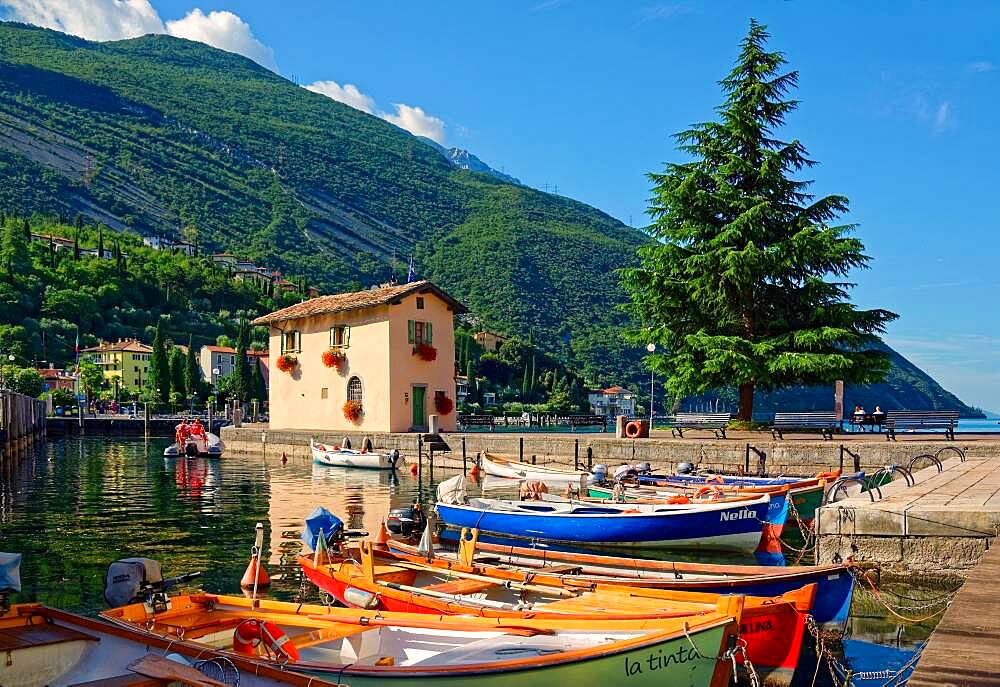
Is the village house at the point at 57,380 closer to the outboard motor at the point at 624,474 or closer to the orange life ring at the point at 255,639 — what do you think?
the outboard motor at the point at 624,474

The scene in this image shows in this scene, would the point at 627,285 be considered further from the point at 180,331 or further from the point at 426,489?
the point at 180,331

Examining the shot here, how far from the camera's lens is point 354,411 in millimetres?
45000

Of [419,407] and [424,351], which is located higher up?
[424,351]

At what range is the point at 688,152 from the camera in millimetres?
37500

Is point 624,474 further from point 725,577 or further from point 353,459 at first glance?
point 353,459

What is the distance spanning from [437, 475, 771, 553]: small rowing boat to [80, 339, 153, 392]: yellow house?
105854 millimetres

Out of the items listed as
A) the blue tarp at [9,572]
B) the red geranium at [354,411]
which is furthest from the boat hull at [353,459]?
the blue tarp at [9,572]

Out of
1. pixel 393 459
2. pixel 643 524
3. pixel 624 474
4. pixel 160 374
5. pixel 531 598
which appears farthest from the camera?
pixel 160 374

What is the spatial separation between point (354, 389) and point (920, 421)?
25983 mm

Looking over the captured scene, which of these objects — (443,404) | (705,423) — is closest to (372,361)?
(443,404)

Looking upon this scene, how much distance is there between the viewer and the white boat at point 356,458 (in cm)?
3778

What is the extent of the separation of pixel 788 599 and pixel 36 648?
740 cm

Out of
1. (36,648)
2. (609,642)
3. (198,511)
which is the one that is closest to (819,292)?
(198,511)

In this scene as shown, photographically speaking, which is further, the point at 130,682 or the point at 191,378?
the point at 191,378
